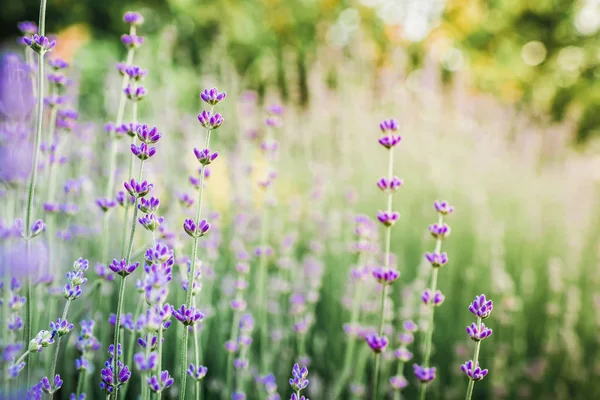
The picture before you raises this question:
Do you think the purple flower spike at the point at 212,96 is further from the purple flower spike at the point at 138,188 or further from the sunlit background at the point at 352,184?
the sunlit background at the point at 352,184

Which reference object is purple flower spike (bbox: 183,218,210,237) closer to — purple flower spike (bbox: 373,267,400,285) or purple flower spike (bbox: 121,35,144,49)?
purple flower spike (bbox: 373,267,400,285)

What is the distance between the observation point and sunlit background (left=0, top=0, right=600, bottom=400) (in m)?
2.40

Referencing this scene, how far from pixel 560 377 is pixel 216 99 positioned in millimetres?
2473

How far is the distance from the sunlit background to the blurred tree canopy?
0.14 feet

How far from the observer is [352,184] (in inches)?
175

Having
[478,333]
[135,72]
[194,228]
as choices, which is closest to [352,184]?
[135,72]

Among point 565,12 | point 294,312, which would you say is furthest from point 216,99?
point 565,12

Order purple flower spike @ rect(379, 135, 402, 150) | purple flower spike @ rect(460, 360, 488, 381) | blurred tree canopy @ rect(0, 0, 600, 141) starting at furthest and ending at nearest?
blurred tree canopy @ rect(0, 0, 600, 141) → purple flower spike @ rect(379, 135, 402, 150) → purple flower spike @ rect(460, 360, 488, 381)

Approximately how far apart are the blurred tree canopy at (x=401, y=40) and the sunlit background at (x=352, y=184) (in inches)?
1.7

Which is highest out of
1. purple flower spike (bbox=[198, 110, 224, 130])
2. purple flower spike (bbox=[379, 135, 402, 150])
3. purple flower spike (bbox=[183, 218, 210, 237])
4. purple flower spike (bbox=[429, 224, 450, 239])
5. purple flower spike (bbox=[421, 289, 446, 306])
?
purple flower spike (bbox=[379, 135, 402, 150])

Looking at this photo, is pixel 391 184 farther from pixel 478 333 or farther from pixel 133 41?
pixel 133 41

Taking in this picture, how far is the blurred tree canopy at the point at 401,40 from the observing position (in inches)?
286

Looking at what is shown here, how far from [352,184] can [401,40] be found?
12.0 feet

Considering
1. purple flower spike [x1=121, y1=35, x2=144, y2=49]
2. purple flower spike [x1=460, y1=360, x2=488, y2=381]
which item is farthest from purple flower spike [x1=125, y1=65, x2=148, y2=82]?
purple flower spike [x1=460, y1=360, x2=488, y2=381]
